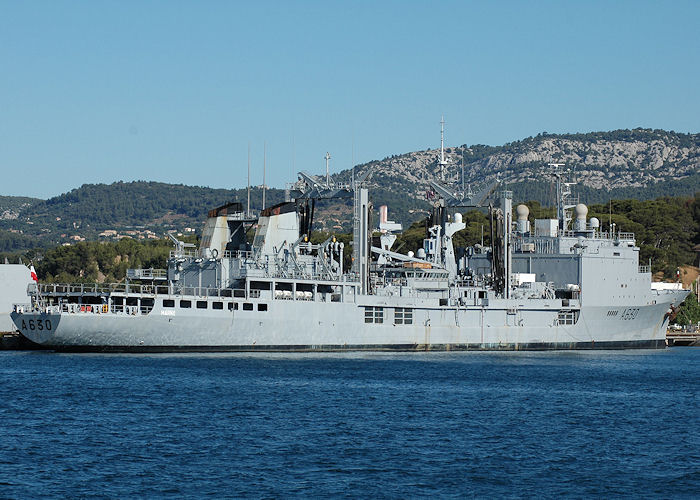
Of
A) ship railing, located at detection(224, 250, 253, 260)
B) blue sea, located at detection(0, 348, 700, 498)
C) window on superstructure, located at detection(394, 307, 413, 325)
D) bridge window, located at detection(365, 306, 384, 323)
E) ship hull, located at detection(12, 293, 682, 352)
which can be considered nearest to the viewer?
blue sea, located at detection(0, 348, 700, 498)

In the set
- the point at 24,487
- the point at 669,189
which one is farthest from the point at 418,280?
the point at 669,189

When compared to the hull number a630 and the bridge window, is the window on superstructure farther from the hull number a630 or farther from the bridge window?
the hull number a630

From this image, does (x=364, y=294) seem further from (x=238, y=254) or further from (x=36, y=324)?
(x=36, y=324)

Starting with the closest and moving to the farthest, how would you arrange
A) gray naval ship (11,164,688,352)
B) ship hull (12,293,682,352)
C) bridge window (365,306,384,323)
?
ship hull (12,293,682,352) < gray naval ship (11,164,688,352) < bridge window (365,306,384,323)

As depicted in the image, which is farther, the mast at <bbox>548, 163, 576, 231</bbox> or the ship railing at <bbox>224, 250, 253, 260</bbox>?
the mast at <bbox>548, 163, 576, 231</bbox>

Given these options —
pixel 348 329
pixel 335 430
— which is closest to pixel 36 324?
pixel 348 329

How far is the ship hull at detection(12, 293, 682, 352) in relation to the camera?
162 ft

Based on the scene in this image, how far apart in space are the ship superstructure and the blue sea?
2.87 metres

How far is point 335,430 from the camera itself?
3059 cm

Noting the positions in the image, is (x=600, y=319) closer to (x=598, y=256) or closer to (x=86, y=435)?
(x=598, y=256)

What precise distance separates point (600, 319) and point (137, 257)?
5450 cm

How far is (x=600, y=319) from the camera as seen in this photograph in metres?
61.8

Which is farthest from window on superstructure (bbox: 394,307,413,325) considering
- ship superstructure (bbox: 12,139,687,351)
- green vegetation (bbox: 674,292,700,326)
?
green vegetation (bbox: 674,292,700,326)

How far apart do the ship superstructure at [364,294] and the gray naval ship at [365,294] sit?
73mm
